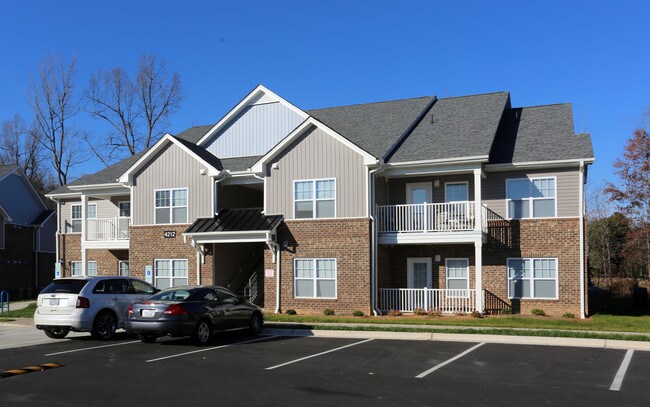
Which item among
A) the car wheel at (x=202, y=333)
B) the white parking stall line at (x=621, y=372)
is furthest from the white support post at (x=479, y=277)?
the car wheel at (x=202, y=333)

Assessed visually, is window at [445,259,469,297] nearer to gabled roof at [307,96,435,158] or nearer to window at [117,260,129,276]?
gabled roof at [307,96,435,158]

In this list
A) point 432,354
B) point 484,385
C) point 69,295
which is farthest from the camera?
point 69,295

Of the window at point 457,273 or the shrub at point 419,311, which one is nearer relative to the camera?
the shrub at point 419,311

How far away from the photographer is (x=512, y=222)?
22906 mm

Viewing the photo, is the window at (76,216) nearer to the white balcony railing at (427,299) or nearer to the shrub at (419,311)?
the white balcony railing at (427,299)

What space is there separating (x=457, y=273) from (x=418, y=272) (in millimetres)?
1514

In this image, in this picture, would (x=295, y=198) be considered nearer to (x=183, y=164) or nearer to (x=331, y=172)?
(x=331, y=172)

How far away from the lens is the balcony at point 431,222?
22.2m

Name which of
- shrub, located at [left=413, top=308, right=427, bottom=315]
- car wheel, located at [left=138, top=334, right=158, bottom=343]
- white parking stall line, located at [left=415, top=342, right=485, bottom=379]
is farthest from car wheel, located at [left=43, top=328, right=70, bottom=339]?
shrub, located at [left=413, top=308, right=427, bottom=315]

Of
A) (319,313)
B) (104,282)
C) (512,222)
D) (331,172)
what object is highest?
(331,172)

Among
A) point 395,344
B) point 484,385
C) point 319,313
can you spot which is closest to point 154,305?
point 395,344

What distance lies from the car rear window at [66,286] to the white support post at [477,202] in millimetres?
12776

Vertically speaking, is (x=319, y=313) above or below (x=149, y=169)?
below

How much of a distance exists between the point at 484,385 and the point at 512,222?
1377 cm
